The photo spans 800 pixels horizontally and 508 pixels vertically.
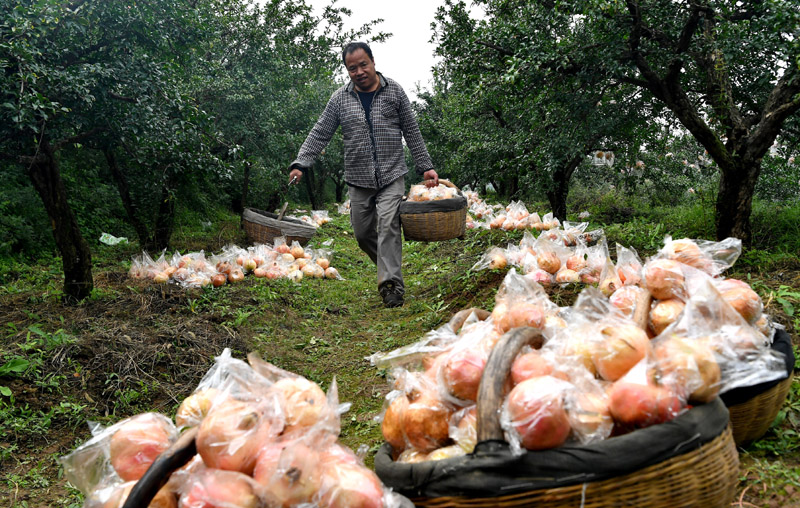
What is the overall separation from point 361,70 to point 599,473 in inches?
192

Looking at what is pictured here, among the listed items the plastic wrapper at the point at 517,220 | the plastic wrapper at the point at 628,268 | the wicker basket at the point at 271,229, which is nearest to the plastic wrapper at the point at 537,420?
the plastic wrapper at the point at 628,268

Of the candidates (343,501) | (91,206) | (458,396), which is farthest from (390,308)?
(91,206)

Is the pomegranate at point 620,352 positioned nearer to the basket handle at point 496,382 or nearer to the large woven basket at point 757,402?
the basket handle at point 496,382

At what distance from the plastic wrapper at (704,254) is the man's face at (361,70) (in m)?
3.79

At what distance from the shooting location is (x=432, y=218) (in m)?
5.41

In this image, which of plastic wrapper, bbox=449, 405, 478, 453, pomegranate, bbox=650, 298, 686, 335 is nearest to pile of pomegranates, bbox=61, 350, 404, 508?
plastic wrapper, bbox=449, 405, 478, 453

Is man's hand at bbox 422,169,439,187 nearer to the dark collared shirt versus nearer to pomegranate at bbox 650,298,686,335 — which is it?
the dark collared shirt

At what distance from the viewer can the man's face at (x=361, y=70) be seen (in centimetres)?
532

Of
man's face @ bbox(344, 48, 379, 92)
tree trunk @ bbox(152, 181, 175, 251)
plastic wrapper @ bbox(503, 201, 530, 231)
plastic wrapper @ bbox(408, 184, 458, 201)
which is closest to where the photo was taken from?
man's face @ bbox(344, 48, 379, 92)

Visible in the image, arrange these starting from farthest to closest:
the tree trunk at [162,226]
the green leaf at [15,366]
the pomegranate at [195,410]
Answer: the tree trunk at [162,226]
the green leaf at [15,366]
the pomegranate at [195,410]

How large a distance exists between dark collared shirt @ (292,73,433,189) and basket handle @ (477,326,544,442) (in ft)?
13.9

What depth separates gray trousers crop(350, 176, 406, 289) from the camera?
5.67 metres

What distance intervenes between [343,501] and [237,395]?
465mm

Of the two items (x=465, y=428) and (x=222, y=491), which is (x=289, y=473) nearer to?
(x=222, y=491)
